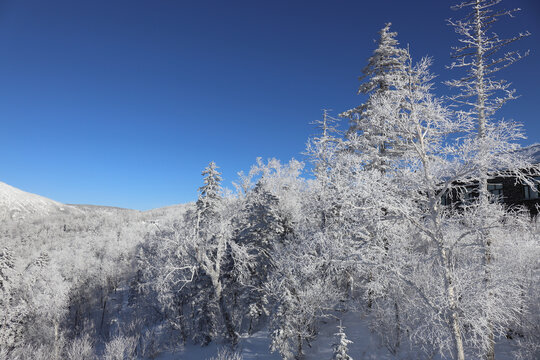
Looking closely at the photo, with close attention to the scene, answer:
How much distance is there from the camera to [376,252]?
9.89m

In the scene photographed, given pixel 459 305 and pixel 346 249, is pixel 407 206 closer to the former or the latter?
pixel 346 249

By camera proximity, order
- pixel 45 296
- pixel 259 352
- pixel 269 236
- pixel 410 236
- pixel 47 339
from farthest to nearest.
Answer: pixel 45 296
pixel 47 339
pixel 269 236
pixel 259 352
pixel 410 236

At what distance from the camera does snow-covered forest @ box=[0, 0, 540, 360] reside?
8.40m

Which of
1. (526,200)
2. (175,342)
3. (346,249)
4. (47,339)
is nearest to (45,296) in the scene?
(47,339)

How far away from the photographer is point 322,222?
17062 millimetres

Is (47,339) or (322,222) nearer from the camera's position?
(322,222)

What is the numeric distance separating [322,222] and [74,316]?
2288 inches

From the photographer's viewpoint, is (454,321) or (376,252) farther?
(376,252)

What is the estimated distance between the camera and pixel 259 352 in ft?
65.6

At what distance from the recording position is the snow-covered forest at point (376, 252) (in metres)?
8.40

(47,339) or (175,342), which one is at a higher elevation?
(175,342)

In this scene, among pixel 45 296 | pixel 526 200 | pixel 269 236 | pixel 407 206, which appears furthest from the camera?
pixel 45 296

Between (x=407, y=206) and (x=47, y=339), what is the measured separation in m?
50.2

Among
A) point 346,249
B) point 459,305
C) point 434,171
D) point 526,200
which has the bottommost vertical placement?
point 459,305
